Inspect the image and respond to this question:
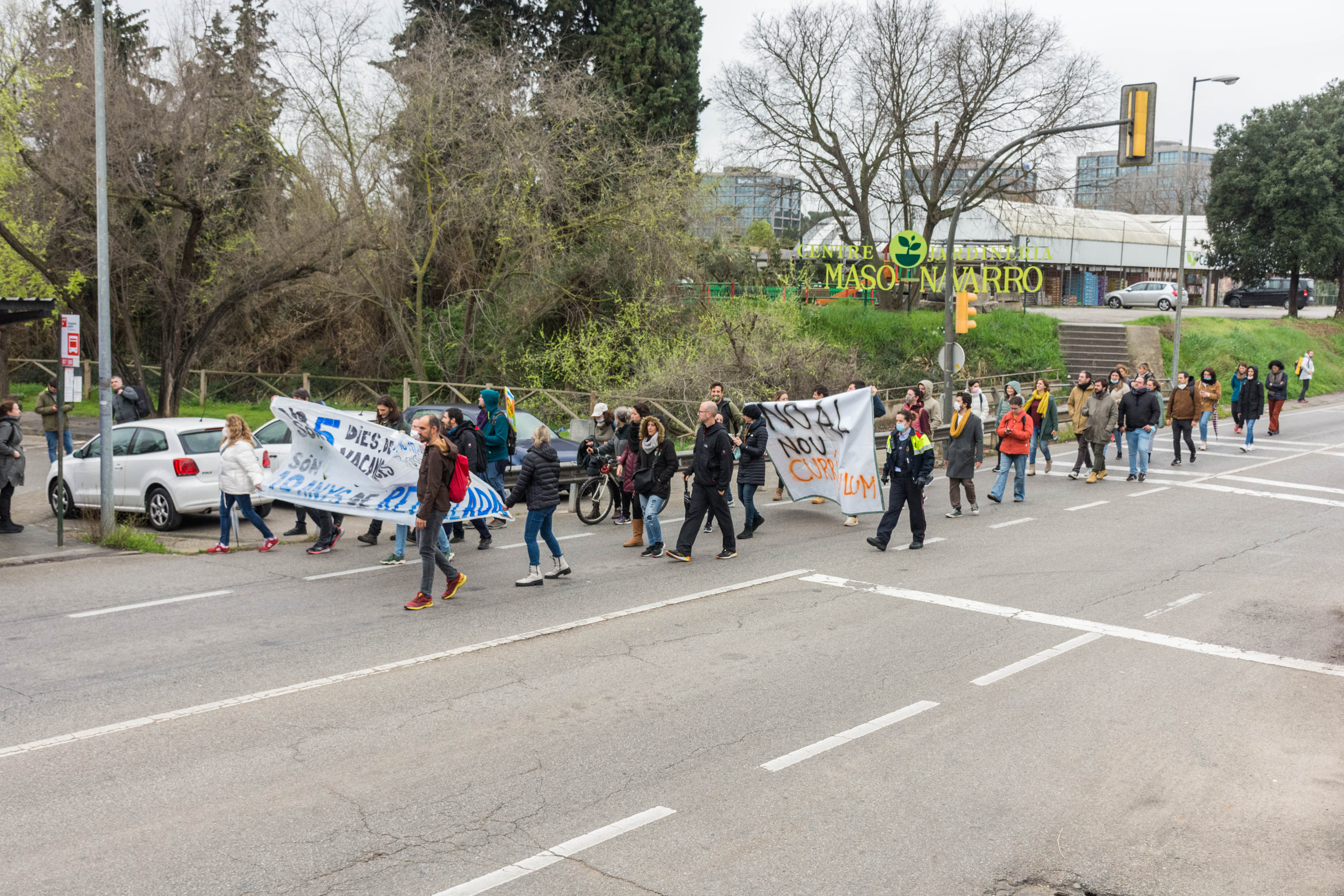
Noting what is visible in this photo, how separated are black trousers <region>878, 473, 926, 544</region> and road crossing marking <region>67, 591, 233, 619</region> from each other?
7237mm

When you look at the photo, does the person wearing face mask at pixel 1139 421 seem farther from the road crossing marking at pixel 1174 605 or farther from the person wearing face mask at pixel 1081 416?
the road crossing marking at pixel 1174 605

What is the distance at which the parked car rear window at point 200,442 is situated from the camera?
1416 centimetres

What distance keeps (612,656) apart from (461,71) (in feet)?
70.2

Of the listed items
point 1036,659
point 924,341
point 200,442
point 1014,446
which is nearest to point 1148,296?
point 924,341

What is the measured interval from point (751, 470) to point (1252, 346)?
34508 millimetres

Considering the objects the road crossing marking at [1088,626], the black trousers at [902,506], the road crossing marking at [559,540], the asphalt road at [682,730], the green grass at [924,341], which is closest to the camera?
the asphalt road at [682,730]

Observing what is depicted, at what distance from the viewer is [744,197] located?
4303 centimetres

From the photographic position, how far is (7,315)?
14039 millimetres

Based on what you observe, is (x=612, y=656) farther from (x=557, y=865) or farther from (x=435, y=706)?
(x=557, y=865)

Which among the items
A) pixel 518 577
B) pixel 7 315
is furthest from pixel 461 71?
pixel 518 577

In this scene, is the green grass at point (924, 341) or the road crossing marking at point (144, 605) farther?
the green grass at point (924, 341)

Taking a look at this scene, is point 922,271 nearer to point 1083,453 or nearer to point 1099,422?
point 1083,453

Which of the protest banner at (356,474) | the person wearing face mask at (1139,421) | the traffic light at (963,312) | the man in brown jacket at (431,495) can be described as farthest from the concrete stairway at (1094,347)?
the man in brown jacket at (431,495)

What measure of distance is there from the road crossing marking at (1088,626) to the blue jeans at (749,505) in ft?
8.06
